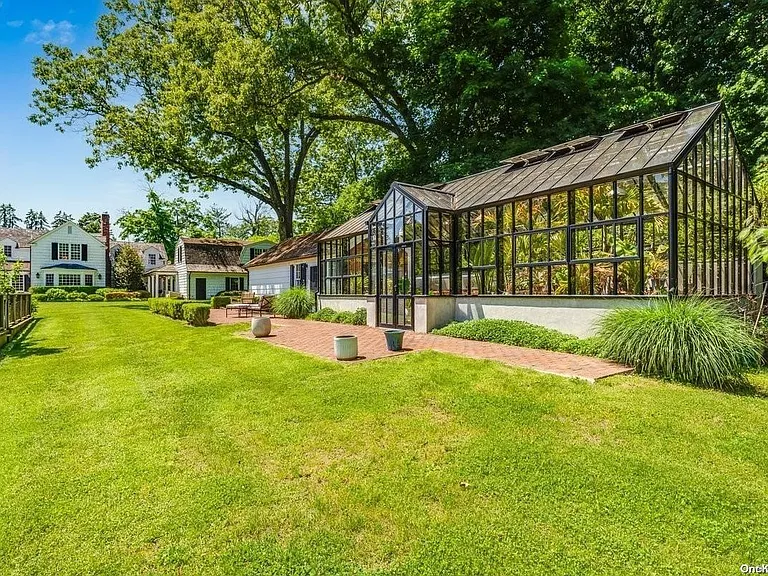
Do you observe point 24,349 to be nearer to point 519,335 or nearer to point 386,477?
point 386,477

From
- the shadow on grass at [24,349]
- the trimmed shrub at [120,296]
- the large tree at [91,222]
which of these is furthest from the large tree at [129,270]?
the large tree at [91,222]

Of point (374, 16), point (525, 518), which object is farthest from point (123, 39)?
point (525, 518)

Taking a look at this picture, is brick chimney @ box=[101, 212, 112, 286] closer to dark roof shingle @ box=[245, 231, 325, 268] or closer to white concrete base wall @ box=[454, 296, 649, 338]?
dark roof shingle @ box=[245, 231, 325, 268]

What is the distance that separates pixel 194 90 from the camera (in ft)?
70.5

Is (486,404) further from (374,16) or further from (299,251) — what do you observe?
(374,16)

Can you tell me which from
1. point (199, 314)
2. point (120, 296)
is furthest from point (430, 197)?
point (120, 296)

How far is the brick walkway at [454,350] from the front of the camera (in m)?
7.30

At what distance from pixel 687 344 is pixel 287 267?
2119 centimetres

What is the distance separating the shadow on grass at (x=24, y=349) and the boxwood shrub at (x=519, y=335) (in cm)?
987

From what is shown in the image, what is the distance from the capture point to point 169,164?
26.2m

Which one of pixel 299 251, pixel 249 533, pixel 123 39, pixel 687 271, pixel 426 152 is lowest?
pixel 249 533

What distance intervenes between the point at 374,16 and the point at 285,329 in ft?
60.0

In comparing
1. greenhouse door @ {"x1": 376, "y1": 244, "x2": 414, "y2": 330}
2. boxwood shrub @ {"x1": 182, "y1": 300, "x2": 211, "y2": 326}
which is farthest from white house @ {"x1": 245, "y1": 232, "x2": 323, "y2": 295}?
greenhouse door @ {"x1": 376, "y1": 244, "x2": 414, "y2": 330}

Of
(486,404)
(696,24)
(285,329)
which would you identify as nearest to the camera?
(486,404)
